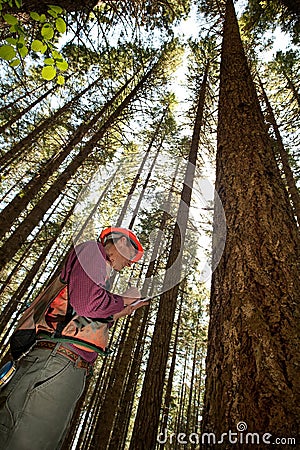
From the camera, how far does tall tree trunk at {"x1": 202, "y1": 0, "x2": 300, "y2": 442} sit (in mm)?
1205

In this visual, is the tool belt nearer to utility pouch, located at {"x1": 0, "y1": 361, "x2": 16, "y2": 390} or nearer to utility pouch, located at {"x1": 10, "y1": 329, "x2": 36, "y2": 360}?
utility pouch, located at {"x1": 10, "y1": 329, "x2": 36, "y2": 360}

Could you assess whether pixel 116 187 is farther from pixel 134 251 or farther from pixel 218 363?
pixel 218 363

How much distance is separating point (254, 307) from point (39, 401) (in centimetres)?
149

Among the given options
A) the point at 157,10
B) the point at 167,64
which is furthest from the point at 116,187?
the point at 157,10

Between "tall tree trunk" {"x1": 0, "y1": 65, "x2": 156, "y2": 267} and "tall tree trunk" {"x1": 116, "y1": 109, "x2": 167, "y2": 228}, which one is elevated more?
"tall tree trunk" {"x1": 116, "y1": 109, "x2": 167, "y2": 228}

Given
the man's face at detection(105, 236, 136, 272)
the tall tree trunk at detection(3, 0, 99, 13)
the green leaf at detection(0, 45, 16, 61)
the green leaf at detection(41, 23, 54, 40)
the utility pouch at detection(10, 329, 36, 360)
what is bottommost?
the utility pouch at detection(10, 329, 36, 360)

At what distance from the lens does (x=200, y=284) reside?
1731cm

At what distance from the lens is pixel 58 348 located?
6.66ft

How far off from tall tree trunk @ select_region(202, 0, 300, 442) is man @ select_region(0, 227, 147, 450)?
0.88 meters

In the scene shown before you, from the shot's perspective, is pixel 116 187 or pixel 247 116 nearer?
pixel 247 116

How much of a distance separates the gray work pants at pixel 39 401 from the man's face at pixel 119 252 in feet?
2.88

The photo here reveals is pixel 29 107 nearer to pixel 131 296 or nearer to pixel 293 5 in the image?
pixel 293 5

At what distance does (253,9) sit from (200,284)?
13.5m

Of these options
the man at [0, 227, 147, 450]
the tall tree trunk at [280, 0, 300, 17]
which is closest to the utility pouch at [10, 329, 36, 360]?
the man at [0, 227, 147, 450]
